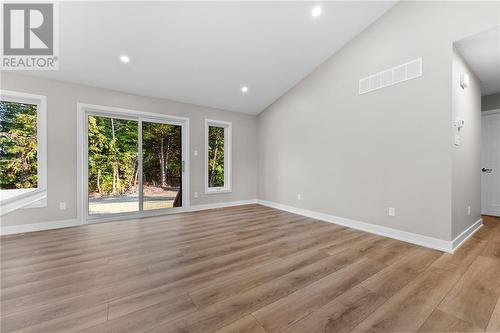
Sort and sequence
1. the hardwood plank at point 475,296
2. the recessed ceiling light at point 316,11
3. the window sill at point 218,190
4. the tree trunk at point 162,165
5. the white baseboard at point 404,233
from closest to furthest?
the hardwood plank at point 475,296 → the white baseboard at point 404,233 → the recessed ceiling light at point 316,11 → the tree trunk at point 162,165 → the window sill at point 218,190

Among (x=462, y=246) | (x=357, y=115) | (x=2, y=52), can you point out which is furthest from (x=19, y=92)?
(x=462, y=246)

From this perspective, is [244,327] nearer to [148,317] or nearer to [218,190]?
[148,317]

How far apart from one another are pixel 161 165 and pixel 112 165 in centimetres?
89

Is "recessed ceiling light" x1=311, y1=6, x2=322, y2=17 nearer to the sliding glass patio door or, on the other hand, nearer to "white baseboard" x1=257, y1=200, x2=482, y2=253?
"white baseboard" x1=257, y1=200, x2=482, y2=253

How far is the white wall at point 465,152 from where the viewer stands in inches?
98.8

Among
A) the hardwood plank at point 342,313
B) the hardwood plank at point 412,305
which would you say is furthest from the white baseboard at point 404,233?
the hardwood plank at point 342,313

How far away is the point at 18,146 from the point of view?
3.18 metres

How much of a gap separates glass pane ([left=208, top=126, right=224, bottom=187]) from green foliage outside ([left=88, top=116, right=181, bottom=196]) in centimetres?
80

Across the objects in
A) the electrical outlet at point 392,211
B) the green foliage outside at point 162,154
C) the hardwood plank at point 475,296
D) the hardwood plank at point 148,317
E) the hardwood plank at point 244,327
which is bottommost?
the hardwood plank at point 475,296

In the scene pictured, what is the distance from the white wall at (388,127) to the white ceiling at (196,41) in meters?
0.44

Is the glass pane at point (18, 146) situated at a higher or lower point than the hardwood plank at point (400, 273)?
higher

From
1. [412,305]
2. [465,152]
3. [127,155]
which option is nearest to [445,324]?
[412,305]

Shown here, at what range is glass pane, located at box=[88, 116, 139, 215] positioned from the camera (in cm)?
378

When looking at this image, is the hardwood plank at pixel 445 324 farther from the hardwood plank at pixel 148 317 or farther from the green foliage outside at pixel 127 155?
the green foliage outside at pixel 127 155
